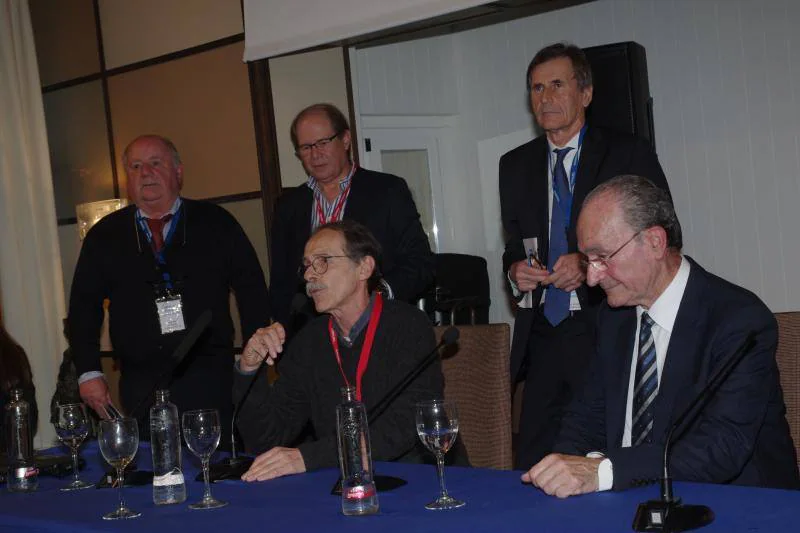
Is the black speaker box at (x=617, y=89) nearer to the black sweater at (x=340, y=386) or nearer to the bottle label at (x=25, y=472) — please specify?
the black sweater at (x=340, y=386)

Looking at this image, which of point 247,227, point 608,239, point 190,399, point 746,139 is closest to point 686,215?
point 746,139

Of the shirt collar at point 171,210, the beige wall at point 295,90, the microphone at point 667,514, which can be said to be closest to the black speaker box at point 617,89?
the beige wall at point 295,90

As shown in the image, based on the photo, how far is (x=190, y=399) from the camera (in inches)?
163

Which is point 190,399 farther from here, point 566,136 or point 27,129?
point 27,129

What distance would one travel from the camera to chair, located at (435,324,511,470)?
A: 309cm

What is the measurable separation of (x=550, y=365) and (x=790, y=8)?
12.2ft

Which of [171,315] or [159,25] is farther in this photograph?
[159,25]

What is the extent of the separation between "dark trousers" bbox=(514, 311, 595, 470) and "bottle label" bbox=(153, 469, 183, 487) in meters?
1.32

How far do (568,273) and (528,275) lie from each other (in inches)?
5.7

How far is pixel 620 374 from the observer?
2578mm

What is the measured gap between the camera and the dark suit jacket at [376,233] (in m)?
4.02

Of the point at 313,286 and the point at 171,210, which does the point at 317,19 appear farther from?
the point at 313,286

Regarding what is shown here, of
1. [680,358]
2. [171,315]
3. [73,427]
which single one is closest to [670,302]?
[680,358]

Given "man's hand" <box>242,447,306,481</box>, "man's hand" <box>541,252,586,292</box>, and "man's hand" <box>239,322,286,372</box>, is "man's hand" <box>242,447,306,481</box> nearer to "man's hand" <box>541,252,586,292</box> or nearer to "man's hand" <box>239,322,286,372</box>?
"man's hand" <box>239,322,286,372</box>
